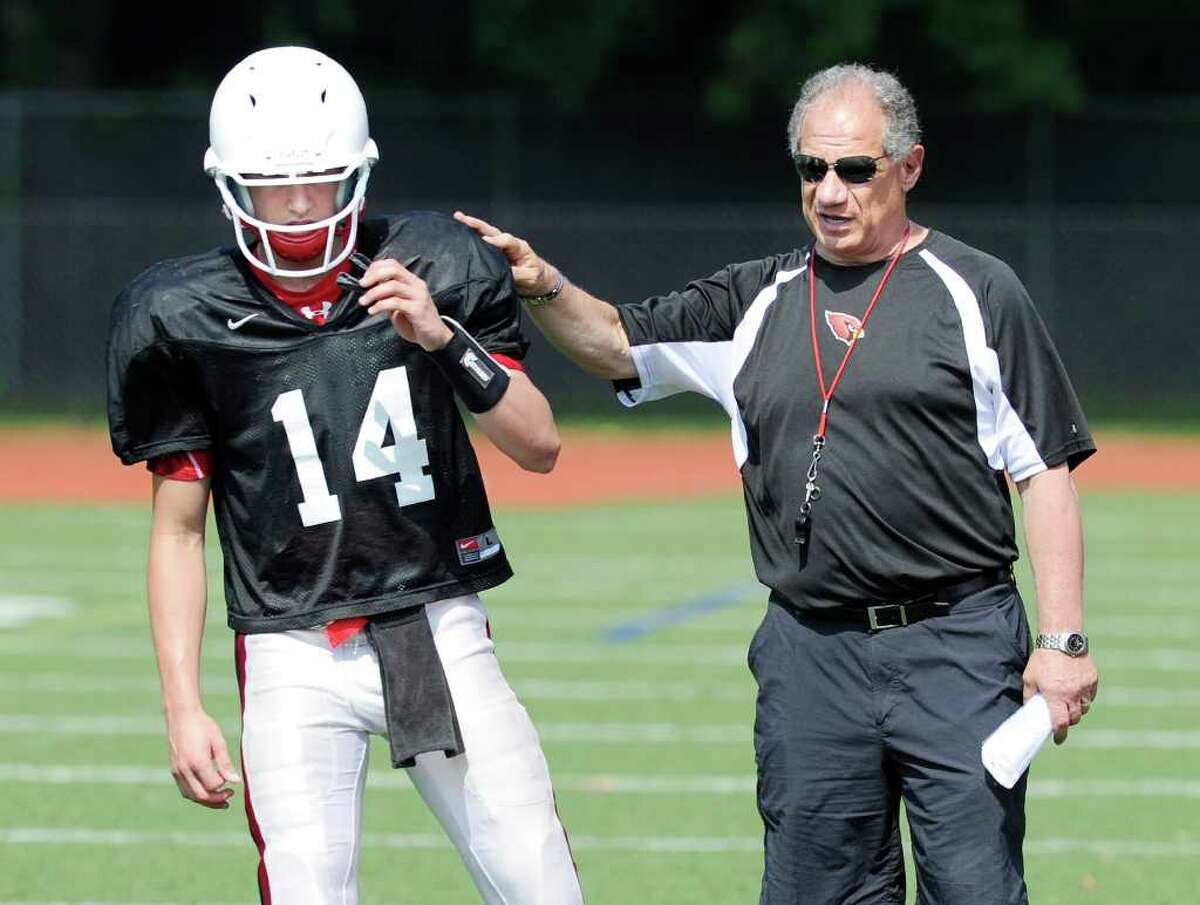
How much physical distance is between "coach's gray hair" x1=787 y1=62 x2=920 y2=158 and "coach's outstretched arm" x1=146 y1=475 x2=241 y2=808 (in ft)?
4.58

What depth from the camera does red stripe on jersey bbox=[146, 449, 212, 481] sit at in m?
3.96

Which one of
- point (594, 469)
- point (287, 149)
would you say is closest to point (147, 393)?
point (287, 149)

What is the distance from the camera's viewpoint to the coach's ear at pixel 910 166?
165 inches

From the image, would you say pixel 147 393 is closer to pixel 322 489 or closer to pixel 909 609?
pixel 322 489

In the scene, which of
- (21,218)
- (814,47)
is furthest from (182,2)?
(814,47)

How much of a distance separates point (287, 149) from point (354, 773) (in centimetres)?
115

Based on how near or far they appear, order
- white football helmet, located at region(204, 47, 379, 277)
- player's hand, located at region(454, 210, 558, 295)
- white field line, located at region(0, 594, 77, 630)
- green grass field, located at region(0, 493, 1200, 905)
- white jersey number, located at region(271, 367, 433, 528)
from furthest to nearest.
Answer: white field line, located at region(0, 594, 77, 630)
green grass field, located at region(0, 493, 1200, 905)
player's hand, located at region(454, 210, 558, 295)
white jersey number, located at region(271, 367, 433, 528)
white football helmet, located at region(204, 47, 379, 277)

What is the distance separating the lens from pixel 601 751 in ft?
24.6

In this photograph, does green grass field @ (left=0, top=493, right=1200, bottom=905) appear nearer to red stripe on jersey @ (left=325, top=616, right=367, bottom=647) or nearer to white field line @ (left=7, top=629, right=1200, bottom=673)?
white field line @ (left=7, top=629, right=1200, bottom=673)

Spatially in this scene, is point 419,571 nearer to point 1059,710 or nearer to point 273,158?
point 273,158

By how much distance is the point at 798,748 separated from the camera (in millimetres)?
4148

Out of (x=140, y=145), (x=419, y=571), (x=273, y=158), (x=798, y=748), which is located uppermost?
(x=273, y=158)

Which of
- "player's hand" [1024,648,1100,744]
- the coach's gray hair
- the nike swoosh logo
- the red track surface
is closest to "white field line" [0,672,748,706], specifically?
"player's hand" [1024,648,1100,744]

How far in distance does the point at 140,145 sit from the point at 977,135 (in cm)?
974
